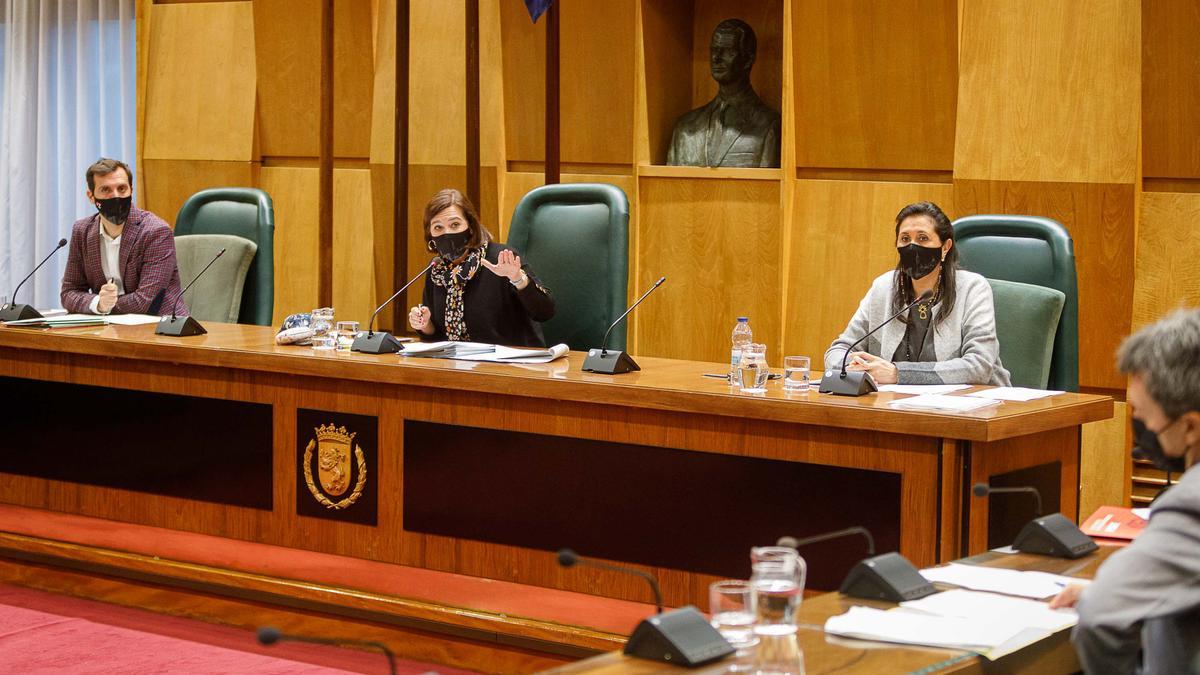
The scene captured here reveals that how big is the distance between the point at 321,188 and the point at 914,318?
2.95 meters

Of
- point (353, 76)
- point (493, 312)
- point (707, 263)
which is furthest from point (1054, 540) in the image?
point (353, 76)

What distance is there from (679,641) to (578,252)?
2.51 meters

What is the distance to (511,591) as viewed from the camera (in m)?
3.07

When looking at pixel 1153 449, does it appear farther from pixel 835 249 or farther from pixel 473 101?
pixel 473 101

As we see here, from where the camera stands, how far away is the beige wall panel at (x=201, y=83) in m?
6.33

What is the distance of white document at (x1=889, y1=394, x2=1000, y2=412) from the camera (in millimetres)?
2684

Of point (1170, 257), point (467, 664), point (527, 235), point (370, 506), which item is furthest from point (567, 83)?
point (467, 664)

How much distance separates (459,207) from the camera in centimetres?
405

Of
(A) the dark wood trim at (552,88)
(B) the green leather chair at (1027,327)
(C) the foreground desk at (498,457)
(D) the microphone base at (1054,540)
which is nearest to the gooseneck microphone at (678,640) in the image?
(D) the microphone base at (1054,540)

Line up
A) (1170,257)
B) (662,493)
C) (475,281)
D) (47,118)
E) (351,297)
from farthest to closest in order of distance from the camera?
(47,118) < (351,297) < (1170,257) < (475,281) < (662,493)

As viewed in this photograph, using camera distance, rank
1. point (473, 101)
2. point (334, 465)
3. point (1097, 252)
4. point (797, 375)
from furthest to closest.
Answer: point (473, 101) → point (1097, 252) → point (334, 465) → point (797, 375)

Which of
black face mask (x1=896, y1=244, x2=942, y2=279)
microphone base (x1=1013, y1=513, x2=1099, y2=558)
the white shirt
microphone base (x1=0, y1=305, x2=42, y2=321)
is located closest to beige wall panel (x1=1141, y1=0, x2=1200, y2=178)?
black face mask (x1=896, y1=244, x2=942, y2=279)

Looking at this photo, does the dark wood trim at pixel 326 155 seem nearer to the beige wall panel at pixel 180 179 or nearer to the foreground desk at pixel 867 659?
the beige wall panel at pixel 180 179

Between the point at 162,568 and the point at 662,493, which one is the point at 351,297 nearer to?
the point at 162,568
